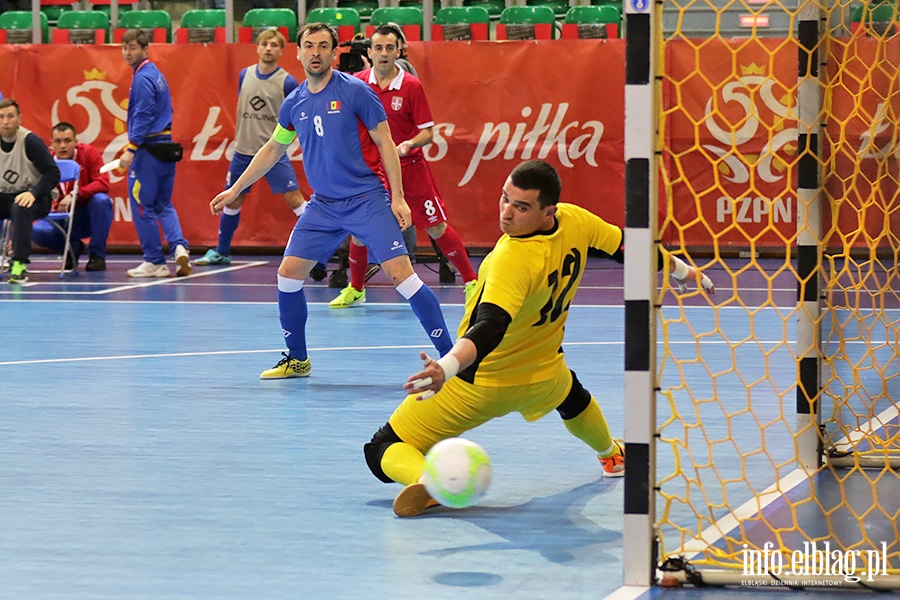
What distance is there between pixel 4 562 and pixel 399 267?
3930 millimetres

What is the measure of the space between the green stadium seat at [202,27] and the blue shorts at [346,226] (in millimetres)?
10331

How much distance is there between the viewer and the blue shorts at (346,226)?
8070 millimetres

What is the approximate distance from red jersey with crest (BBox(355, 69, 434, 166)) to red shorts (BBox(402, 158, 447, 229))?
0.18 metres

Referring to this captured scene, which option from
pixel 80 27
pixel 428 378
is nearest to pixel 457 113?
pixel 80 27

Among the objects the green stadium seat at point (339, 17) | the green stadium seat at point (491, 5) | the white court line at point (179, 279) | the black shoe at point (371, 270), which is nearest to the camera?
the white court line at point (179, 279)

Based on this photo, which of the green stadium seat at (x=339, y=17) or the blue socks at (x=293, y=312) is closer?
the blue socks at (x=293, y=312)

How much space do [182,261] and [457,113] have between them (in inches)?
150

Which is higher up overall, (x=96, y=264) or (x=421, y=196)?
(x=421, y=196)

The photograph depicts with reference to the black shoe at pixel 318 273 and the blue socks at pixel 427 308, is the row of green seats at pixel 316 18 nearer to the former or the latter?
the black shoe at pixel 318 273

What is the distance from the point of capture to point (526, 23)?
57.0 feet

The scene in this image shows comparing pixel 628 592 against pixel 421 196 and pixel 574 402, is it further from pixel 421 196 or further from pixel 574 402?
pixel 421 196

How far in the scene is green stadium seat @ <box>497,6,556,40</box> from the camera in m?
17.1

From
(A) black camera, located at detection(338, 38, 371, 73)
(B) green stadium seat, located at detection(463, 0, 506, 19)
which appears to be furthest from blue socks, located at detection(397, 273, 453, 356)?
(B) green stadium seat, located at detection(463, 0, 506, 19)

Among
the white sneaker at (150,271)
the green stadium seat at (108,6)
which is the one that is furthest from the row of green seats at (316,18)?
the white sneaker at (150,271)
